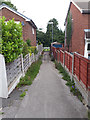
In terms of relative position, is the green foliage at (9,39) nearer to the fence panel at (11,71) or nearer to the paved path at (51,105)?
the fence panel at (11,71)

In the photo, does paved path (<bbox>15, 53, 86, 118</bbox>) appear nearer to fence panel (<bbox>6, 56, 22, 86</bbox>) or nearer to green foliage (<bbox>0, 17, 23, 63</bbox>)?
fence panel (<bbox>6, 56, 22, 86</bbox>)

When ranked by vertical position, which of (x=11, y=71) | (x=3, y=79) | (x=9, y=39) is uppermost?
(x=9, y=39)

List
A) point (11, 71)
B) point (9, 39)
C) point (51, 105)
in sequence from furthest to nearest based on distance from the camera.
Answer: point (11, 71), point (9, 39), point (51, 105)

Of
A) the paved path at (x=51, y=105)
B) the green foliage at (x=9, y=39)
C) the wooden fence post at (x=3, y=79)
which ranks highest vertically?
the green foliage at (x=9, y=39)

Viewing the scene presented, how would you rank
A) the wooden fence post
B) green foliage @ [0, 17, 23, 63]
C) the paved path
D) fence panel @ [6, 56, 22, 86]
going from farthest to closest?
fence panel @ [6, 56, 22, 86], green foliage @ [0, 17, 23, 63], the wooden fence post, the paved path

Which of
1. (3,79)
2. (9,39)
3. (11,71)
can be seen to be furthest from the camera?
(11,71)

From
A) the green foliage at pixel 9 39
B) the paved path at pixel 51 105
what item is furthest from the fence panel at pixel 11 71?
the paved path at pixel 51 105

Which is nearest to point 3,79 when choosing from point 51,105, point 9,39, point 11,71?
point 11,71

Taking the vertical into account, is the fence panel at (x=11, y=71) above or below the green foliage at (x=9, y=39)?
below

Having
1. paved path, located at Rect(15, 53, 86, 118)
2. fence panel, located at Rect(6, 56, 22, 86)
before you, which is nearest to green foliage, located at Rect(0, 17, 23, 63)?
fence panel, located at Rect(6, 56, 22, 86)

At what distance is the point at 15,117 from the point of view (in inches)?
117

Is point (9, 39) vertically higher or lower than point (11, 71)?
higher

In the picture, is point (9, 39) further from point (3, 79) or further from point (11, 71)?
point (3, 79)

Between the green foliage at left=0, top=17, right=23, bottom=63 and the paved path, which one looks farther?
the green foliage at left=0, top=17, right=23, bottom=63
